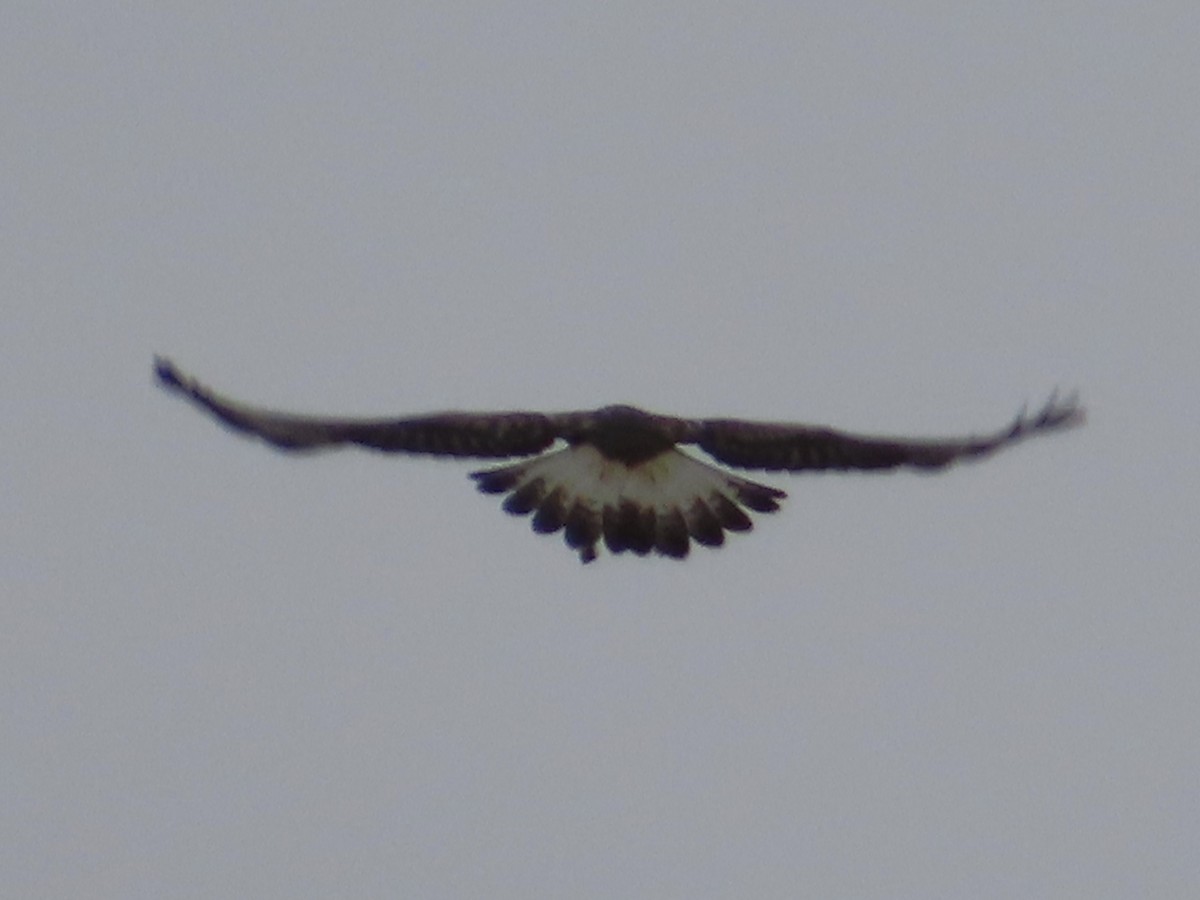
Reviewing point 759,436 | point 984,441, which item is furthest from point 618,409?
point 984,441

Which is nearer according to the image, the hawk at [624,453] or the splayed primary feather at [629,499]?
the hawk at [624,453]

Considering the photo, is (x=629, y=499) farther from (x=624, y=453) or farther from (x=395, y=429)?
(x=395, y=429)

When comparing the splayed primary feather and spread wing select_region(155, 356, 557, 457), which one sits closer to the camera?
spread wing select_region(155, 356, 557, 457)

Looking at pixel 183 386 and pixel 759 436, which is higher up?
pixel 759 436

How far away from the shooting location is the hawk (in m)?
13.7

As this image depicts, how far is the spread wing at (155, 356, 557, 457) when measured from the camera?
13430 millimetres

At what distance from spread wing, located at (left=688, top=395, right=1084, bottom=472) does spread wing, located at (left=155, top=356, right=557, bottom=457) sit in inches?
30.6

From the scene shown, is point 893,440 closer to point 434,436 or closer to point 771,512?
point 771,512

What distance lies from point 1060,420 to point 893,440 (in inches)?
36.8

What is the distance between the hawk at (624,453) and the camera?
1370 centimetres

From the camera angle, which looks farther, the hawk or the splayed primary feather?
the splayed primary feather

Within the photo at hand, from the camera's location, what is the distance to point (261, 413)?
44.8 feet

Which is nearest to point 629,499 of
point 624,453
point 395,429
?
point 624,453

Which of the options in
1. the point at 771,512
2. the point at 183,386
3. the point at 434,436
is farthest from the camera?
the point at 771,512
